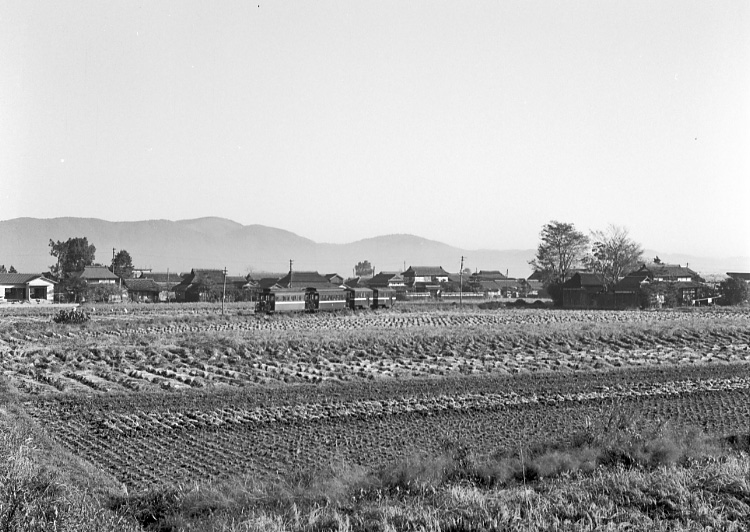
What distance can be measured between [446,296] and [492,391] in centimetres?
6391

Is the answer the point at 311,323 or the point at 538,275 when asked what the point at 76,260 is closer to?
the point at 311,323

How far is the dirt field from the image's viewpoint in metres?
12.3

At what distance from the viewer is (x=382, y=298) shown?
2327 inches

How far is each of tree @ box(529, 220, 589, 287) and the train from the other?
24.2 meters

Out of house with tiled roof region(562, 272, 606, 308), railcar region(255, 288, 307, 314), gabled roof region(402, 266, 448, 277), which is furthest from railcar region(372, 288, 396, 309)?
gabled roof region(402, 266, 448, 277)

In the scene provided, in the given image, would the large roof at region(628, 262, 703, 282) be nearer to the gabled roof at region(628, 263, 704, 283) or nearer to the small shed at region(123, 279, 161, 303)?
the gabled roof at region(628, 263, 704, 283)

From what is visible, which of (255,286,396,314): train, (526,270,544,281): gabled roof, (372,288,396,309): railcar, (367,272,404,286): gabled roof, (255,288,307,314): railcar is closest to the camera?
(255,288,307,314): railcar

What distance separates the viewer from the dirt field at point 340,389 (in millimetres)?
12267

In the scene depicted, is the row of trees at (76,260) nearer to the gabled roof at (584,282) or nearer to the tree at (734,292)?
the gabled roof at (584,282)

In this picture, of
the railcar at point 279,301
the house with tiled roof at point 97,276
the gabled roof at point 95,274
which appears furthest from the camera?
the gabled roof at point 95,274

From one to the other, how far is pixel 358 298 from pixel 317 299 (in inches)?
216

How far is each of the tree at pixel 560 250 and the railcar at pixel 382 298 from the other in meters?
21.8

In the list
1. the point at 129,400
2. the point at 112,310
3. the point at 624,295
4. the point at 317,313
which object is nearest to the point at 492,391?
the point at 129,400

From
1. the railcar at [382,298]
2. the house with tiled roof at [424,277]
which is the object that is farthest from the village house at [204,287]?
the house with tiled roof at [424,277]
